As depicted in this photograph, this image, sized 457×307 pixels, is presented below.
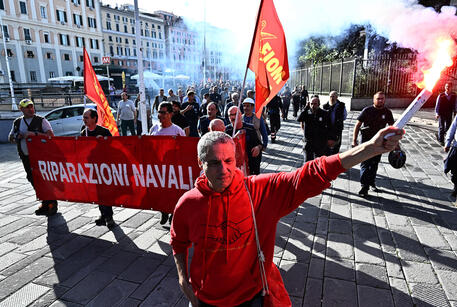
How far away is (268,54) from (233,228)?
2.45 metres

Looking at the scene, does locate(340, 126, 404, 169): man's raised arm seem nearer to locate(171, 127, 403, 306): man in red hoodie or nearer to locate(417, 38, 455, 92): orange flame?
locate(171, 127, 403, 306): man in red hoodie

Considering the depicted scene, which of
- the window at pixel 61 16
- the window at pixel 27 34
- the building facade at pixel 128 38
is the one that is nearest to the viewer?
the window at pixel 27 34

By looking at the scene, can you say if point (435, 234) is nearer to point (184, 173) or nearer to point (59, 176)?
point (184, 173)

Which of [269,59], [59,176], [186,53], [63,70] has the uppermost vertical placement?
[186,53]

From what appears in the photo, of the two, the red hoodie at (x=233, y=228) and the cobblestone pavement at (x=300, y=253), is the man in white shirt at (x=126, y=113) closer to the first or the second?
the cobblestone pavement at (x=300, y=253)

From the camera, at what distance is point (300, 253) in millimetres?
3877

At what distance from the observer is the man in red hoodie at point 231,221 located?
5.47ft

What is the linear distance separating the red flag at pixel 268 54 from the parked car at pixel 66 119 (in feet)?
35.3

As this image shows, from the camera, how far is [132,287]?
10.8ft

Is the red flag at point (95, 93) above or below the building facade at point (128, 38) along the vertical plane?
below

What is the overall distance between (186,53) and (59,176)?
267 ft

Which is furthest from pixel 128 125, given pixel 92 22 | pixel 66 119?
pixel 92 22

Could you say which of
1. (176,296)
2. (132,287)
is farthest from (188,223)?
(132,287)

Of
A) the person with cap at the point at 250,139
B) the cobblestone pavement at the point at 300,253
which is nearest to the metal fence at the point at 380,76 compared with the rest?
the cobblestone pavement at the point at 300,253
